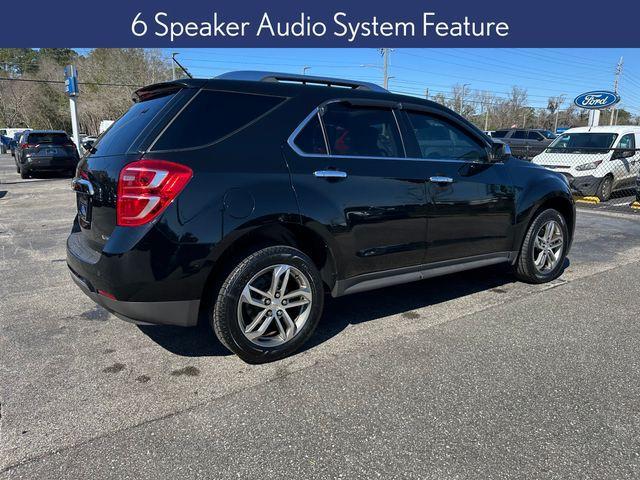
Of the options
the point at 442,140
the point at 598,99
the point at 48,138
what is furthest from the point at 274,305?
the point at 598,99

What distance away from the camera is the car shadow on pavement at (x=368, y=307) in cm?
350

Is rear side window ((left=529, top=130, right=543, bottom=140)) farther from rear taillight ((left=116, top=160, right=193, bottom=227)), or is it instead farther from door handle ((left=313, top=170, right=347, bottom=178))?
rear taillight ((left=116, top=160, right=193, bottom=227))

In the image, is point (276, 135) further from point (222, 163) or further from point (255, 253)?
point (255, 253)

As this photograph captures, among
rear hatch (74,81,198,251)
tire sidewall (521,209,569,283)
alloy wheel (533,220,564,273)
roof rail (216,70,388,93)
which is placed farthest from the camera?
alloy wheel (533,220,564,273)

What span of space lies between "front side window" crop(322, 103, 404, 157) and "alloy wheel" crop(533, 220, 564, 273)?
2.08 meters

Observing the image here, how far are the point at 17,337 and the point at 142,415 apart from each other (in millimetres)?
1608

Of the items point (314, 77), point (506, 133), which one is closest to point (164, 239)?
point (314, 77)

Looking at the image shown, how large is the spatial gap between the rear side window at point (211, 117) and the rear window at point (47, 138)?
15569 mm

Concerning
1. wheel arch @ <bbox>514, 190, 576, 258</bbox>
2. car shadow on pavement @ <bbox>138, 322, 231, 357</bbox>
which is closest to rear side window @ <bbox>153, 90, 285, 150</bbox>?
car shadow on pavement @ <bbox>138, 322, 231, 357</bbox>

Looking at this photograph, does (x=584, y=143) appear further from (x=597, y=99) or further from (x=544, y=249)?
(x=544, y=249)

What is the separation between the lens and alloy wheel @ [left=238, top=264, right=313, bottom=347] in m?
3.08

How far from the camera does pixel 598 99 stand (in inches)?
675

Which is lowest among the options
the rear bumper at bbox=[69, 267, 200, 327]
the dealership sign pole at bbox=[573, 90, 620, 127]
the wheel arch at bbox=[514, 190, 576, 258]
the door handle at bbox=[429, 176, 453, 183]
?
the rear bumper at bbox=[69, 267, 200, 327]

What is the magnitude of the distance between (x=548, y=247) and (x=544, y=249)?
0.06 metres
